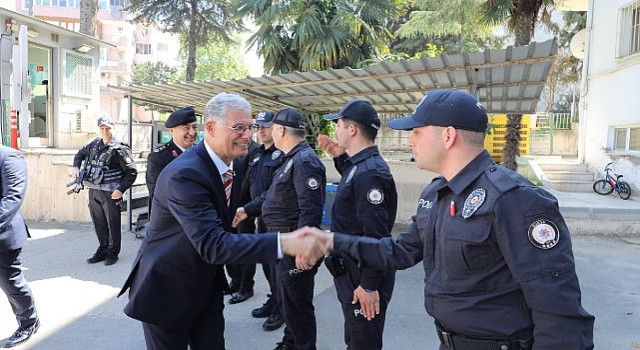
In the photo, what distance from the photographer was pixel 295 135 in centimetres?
359

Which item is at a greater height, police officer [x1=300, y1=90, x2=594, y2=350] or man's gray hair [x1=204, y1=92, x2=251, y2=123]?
man's gray hair [x1=204, y1=92, x2=251, y2=123]

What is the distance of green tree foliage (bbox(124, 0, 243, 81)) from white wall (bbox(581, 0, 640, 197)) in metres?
13.0

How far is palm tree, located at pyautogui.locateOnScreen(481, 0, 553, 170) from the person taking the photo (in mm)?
10016

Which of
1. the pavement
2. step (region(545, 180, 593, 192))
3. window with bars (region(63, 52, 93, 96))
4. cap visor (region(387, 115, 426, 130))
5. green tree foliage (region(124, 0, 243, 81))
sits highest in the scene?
green tree foliage (region(124, 0, 243, 81))

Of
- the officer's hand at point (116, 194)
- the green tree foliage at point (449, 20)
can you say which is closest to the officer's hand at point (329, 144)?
the officer's hand at point (116, 194)

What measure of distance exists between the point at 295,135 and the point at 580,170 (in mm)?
10985

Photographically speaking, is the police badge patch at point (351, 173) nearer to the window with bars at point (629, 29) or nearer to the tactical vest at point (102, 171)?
the tactical vest at point (102, 171)

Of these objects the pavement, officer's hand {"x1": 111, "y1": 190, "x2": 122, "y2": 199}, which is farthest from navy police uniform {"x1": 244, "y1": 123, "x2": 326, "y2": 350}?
officer's hand {"x1": 111, "y1": 190, "x2": 122, "y2": 199}

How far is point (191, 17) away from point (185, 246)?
1858 cm

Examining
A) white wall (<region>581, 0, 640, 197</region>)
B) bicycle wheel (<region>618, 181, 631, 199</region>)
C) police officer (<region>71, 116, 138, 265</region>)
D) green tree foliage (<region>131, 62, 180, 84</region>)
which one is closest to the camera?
police officer (<region>71, 116, 138, 265</region>)

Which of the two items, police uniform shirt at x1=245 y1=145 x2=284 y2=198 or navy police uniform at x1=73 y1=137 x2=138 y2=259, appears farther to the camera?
navy police uniform at x1=73 y1=137 x2=138 y2=259

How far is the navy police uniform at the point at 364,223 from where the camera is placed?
2.64 metres

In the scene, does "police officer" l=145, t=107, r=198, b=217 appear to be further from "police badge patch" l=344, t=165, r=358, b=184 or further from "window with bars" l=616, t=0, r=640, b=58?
"window with bars" l=616, t=0, r=640, b=58

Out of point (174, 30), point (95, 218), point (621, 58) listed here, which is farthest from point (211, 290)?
point (174, 30)
